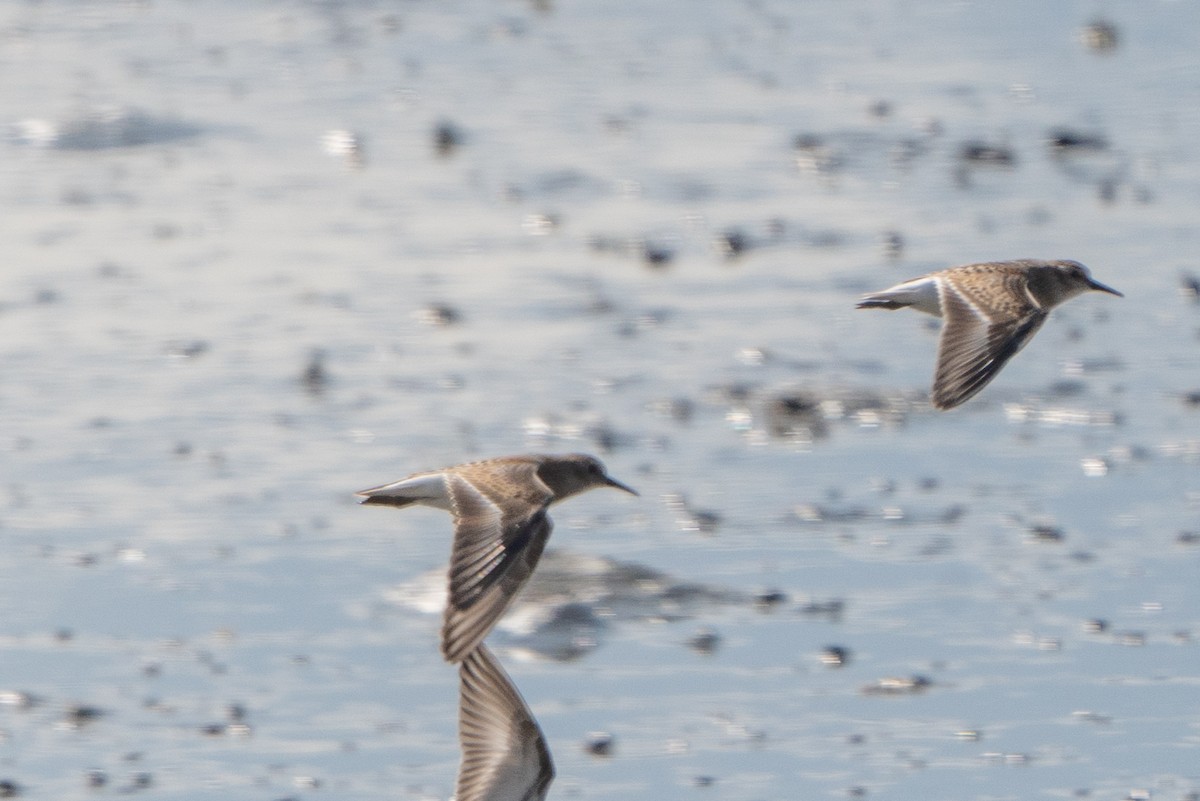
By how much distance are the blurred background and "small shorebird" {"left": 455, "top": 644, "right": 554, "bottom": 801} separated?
2.09 feet

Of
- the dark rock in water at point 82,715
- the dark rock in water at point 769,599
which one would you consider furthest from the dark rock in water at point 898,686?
the dark rock in water at point 82,715

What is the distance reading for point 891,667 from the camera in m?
9.16

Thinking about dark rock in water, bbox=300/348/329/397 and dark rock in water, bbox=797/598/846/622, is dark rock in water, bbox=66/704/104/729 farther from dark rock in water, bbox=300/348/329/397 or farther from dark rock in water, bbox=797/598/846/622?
dark rock in water, bbox=300/348/329/397

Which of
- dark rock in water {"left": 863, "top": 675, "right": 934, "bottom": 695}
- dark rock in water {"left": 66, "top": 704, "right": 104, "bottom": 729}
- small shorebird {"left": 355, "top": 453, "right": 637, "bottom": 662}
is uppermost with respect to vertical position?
small shorebird {"left": 355, "top": 453, "right": 637, "bottom": 662}

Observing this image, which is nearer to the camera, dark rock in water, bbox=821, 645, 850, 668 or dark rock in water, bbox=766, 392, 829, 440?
dark rock in water, bbox=821, 645, 850, 668

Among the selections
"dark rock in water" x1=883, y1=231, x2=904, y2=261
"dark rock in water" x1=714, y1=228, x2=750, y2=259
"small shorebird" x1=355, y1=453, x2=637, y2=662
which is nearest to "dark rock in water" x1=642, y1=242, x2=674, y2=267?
"dark rock in water" x1=714, y1=228, x2=750, y2=259

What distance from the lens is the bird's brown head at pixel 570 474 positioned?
26.3 ft

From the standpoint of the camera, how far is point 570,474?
8.12 metres

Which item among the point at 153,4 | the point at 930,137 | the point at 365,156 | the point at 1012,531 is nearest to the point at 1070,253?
the point at 930,137

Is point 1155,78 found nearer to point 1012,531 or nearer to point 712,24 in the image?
point 712,24

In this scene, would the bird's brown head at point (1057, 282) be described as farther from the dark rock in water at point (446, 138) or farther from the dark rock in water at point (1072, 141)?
the dark rock in water at point (446, 138)

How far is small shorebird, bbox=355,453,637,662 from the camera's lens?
21.1 ft

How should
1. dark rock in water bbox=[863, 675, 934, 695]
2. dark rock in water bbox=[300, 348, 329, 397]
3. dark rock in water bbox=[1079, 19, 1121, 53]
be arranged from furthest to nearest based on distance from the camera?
dark rock in water bbox=[1079, 19, 1121, 53], dark rock in water bbox=[300, 348, 329, 397], dark rock in water bbox=[863, 675, 934, 695]

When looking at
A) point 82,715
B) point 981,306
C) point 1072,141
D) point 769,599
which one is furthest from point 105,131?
point 981,306
